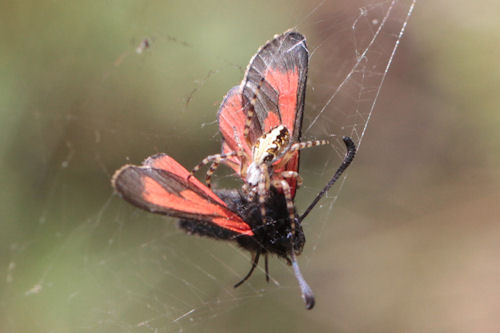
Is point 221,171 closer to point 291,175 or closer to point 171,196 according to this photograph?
point 291,175

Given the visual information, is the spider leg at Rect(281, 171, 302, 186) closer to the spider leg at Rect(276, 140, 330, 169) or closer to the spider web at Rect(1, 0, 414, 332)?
the spider leg at Rect(276, 140, 330, 169)

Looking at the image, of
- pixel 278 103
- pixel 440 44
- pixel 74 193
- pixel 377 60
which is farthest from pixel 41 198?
pixel 440 44

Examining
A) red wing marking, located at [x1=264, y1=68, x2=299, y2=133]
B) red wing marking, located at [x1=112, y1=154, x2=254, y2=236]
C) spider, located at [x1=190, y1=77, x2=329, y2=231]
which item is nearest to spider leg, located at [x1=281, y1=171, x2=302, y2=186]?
spider, located at [x1=190, y1=77, x2=329, y2=231]

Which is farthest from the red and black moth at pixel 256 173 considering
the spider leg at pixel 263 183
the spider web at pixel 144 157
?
the spider web at pixel 144 157

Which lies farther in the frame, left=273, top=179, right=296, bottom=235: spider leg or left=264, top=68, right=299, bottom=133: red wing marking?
left=264, top=68, right=299, bottom=133: red wing marking

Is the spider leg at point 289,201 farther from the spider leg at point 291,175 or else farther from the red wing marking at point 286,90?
the red wing marking at point 286,90

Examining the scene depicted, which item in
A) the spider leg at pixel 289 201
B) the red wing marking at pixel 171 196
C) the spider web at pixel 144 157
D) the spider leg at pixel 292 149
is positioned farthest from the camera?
the spider web at pixel 144 157
